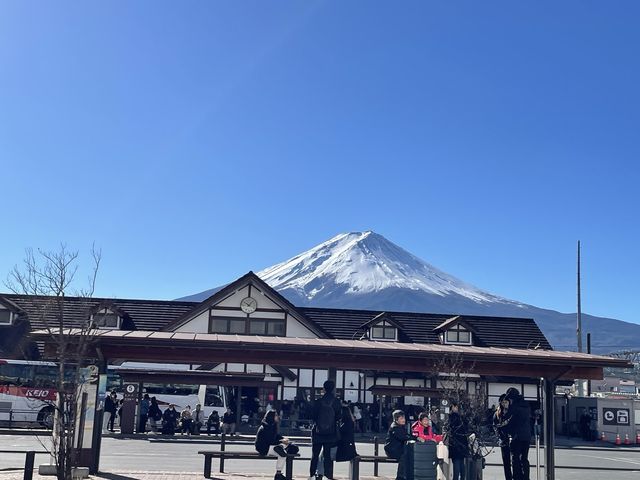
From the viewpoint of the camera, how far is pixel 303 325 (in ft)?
123

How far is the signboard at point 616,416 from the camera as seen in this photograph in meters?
34.0

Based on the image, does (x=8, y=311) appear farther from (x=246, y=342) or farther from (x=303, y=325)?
(x=246, y=342)

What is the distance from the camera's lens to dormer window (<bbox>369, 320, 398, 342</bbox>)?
129 ft

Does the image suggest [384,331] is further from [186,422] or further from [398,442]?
[398,442]

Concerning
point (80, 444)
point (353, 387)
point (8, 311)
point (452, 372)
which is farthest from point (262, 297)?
point (80, 444)

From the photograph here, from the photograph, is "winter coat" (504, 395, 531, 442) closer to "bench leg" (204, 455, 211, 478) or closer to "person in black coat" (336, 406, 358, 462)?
"person in black coat" (336, 406, 358, 462)

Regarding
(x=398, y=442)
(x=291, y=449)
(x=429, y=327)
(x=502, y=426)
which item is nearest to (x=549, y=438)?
(x=502, y=426)

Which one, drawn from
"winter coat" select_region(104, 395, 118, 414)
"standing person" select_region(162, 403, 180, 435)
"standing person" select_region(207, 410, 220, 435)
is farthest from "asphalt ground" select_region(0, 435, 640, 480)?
"standing person" select_region(207, 410, 220, 435)

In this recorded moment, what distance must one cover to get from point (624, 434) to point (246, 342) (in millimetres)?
25481

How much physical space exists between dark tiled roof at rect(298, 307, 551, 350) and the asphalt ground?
13.5m

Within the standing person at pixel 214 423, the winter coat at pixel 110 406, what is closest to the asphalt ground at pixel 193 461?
the winter coat at pixel 110 406

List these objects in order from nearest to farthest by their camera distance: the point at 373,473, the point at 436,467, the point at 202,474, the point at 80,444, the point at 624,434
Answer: the point at 436,467 < the point at 80,444 < the point at 202,474 < the point at 373,473 < the point at 624,434

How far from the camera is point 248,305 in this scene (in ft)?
123

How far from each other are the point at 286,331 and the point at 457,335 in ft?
30.9
